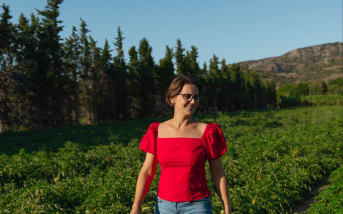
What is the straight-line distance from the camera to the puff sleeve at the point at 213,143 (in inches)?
88.0

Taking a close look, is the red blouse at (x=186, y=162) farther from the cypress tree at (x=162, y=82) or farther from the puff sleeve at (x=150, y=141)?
the cypress tree at (x=162, y=82)

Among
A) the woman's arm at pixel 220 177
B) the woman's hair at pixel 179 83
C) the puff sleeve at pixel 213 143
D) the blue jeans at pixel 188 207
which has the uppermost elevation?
the woman's hair at pixel 179 83

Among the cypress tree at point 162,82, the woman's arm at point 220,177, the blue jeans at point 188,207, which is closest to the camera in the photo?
the blue jeans at point 188,207

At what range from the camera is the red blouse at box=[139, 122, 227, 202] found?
2.21 m

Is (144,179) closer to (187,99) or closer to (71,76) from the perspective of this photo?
(187,99)

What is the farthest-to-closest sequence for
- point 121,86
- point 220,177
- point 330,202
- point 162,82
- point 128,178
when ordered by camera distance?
point 162,82, point 121,86, point 128,178, point 330,202, point 220,177

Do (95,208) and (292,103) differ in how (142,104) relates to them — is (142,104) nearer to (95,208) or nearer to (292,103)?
(95,208)

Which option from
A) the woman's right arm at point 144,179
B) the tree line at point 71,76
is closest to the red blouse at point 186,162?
the woman's right arm at point 144,179

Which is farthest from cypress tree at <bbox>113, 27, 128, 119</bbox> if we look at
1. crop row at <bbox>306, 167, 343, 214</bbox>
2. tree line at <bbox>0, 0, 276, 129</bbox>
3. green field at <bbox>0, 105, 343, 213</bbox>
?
crop row at <bbox>306, 167, 343, 214</bbox>

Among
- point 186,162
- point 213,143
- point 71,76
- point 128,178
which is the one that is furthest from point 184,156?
point 71,76

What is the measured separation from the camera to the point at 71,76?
2722 centimetres

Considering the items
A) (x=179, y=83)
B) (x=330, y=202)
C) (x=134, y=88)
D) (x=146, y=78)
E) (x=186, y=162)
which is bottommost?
(x=330, y=202)

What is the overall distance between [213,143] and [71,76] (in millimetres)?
27208

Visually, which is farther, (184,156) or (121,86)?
(121,86)
